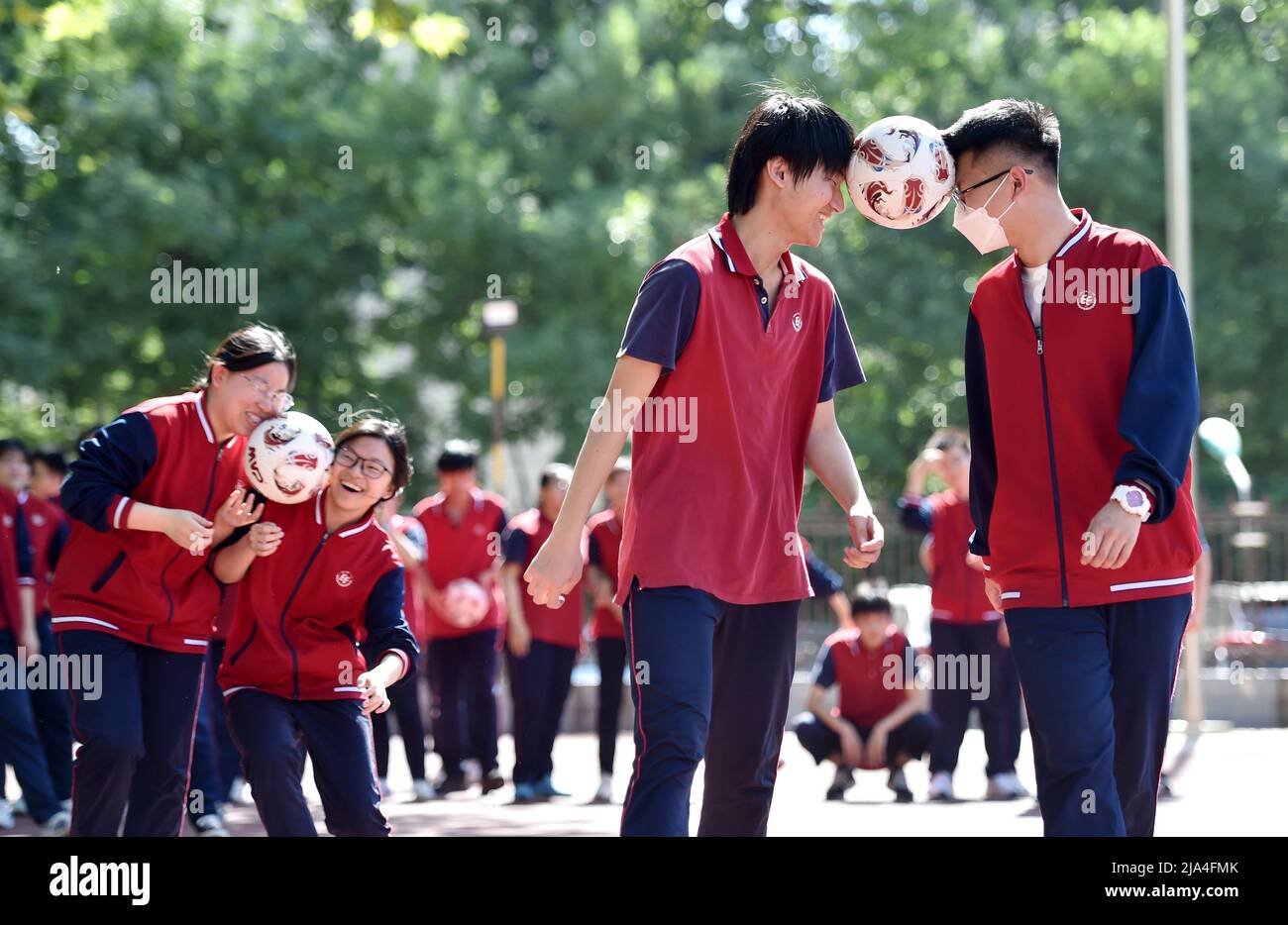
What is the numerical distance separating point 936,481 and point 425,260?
7616 mm

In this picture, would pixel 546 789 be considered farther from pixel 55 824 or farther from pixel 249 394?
pixel 249 394

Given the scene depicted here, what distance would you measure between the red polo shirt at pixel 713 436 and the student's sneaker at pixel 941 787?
17.9 ft

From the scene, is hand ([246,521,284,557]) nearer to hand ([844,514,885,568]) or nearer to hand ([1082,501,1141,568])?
hand ([844,514,885,568])

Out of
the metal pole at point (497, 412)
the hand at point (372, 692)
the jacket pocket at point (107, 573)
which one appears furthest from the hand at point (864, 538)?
the metal pole at point (497, 412)

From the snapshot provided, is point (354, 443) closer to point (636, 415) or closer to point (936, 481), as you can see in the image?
point (636, 415)

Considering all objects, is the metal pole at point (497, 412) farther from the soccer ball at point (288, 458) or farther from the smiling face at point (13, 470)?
the soccer ball at point (288, 458)

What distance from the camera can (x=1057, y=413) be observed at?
4523 millimetres

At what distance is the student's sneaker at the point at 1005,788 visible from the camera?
964cm

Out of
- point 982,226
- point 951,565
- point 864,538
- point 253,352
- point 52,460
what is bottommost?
point 951,565

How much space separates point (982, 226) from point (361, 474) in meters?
2.08

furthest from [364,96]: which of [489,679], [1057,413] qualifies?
[1057,413]

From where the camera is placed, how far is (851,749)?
10.2 meters

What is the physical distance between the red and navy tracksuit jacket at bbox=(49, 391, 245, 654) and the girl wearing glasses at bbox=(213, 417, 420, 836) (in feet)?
0.49

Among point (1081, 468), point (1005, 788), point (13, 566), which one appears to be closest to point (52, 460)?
point (13, 566)
